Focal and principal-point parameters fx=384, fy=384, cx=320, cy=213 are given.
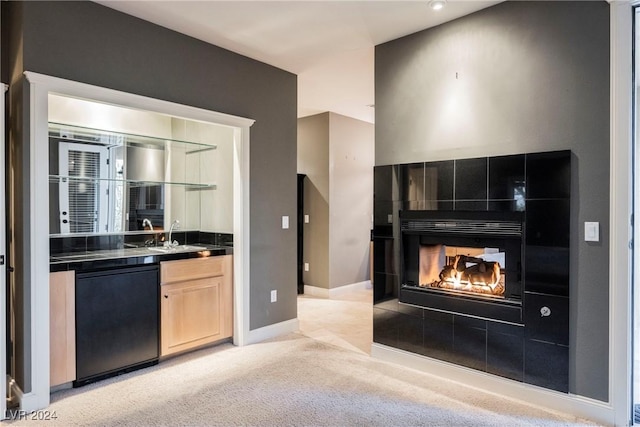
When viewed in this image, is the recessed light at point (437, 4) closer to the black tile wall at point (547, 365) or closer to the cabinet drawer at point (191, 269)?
the black tile wall at point (547, 365)

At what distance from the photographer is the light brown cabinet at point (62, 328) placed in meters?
2.53

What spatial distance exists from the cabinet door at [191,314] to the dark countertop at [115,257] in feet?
0.79

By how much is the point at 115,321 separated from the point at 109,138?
66.9 inches

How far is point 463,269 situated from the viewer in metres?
3.01

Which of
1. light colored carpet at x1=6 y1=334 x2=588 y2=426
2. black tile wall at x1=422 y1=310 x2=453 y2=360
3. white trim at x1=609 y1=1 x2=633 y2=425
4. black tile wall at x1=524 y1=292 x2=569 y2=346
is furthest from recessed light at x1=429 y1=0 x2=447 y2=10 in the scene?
light colored carpet at x1=6 y1=334 x2=588 y2=426

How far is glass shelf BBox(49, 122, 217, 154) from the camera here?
10.6ft

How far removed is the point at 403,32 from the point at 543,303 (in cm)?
227

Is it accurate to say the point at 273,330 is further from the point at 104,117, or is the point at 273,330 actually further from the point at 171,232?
the point at 104,117

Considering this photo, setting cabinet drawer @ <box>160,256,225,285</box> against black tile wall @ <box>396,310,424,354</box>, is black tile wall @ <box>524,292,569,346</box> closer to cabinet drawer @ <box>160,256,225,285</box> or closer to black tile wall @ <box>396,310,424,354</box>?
black tile wall @ <box>396,310,424,354</box>

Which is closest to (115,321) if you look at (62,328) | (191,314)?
(62,328)

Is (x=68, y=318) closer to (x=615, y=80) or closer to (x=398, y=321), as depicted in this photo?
(x=398, y=321)

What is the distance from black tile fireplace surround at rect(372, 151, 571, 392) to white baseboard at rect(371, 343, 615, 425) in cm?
5

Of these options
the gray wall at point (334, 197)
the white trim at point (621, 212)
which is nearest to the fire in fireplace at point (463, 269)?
the white trim at point (621, 212)

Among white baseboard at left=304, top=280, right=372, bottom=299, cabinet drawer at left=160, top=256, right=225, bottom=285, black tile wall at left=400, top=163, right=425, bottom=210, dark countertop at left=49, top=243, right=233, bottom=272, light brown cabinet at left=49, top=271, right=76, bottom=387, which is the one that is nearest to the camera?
light brown cabinet at left=49, top=271, right=76, bottom=387
